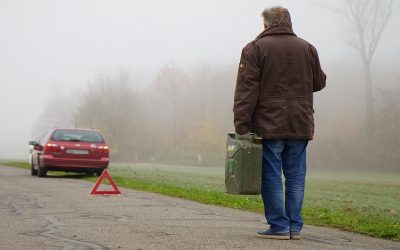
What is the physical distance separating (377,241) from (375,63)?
1492 inches

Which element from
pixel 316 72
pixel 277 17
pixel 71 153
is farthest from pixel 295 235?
pixel 71 153

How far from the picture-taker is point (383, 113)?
39594mm

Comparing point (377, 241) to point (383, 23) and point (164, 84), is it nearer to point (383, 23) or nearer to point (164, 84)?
point (383, 23)

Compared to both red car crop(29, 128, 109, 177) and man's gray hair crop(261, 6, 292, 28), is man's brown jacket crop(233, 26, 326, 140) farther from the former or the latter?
red car crop(29, 128, 109, 177)

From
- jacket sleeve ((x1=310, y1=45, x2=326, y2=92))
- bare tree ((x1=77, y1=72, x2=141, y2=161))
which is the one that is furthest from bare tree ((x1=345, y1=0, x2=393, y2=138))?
jacket sleeve ((x1=310, y1=45, x2=326, y2=92))

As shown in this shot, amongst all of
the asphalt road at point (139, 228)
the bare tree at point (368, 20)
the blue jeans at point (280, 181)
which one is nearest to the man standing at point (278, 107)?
the blue jeans at point (280, 181)

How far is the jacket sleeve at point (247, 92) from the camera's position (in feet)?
20.9

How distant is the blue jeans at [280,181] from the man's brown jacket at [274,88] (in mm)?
146

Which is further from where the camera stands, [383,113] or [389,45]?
[389,45]

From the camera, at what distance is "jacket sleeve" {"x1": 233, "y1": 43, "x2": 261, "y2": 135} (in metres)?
6.36

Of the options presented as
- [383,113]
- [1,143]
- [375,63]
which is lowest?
[1,143]

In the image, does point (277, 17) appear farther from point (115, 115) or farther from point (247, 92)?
point (115, 115)

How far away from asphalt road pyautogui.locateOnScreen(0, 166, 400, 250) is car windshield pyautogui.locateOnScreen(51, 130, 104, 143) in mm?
9275

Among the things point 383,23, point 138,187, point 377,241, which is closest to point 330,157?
point 383,23
